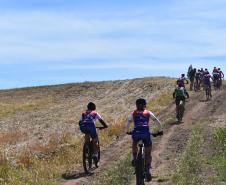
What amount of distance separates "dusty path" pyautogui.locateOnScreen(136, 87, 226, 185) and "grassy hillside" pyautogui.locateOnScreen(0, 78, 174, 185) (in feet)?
10.0

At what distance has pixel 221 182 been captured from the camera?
16.1m

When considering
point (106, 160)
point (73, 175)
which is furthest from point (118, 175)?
point (106, 160)

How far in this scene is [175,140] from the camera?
2566 cm

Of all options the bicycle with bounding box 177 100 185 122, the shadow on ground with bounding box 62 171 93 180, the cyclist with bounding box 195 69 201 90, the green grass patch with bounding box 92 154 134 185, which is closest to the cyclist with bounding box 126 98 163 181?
the green grass patch with bounding box 92 154 134 185

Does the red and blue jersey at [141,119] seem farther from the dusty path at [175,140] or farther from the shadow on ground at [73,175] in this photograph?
the shadow on ground at [73,175]

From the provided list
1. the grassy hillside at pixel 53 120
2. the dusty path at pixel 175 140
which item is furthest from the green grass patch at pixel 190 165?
the grassy hillside at pixel 53 120

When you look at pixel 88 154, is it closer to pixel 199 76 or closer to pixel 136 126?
pixel 136 126

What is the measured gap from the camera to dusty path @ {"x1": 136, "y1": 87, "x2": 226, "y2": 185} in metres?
18.9

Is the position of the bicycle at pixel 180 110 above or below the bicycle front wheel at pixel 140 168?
above

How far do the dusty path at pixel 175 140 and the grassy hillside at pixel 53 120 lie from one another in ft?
10.0

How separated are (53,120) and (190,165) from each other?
95.5 ft

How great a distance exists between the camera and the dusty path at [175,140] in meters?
18.9

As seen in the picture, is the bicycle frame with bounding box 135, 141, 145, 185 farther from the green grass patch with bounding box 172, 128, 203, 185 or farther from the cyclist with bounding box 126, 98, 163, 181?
the green grass patch with bounding box 172, 128, 203, 185

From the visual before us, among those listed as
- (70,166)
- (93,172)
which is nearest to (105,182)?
(93,172)
